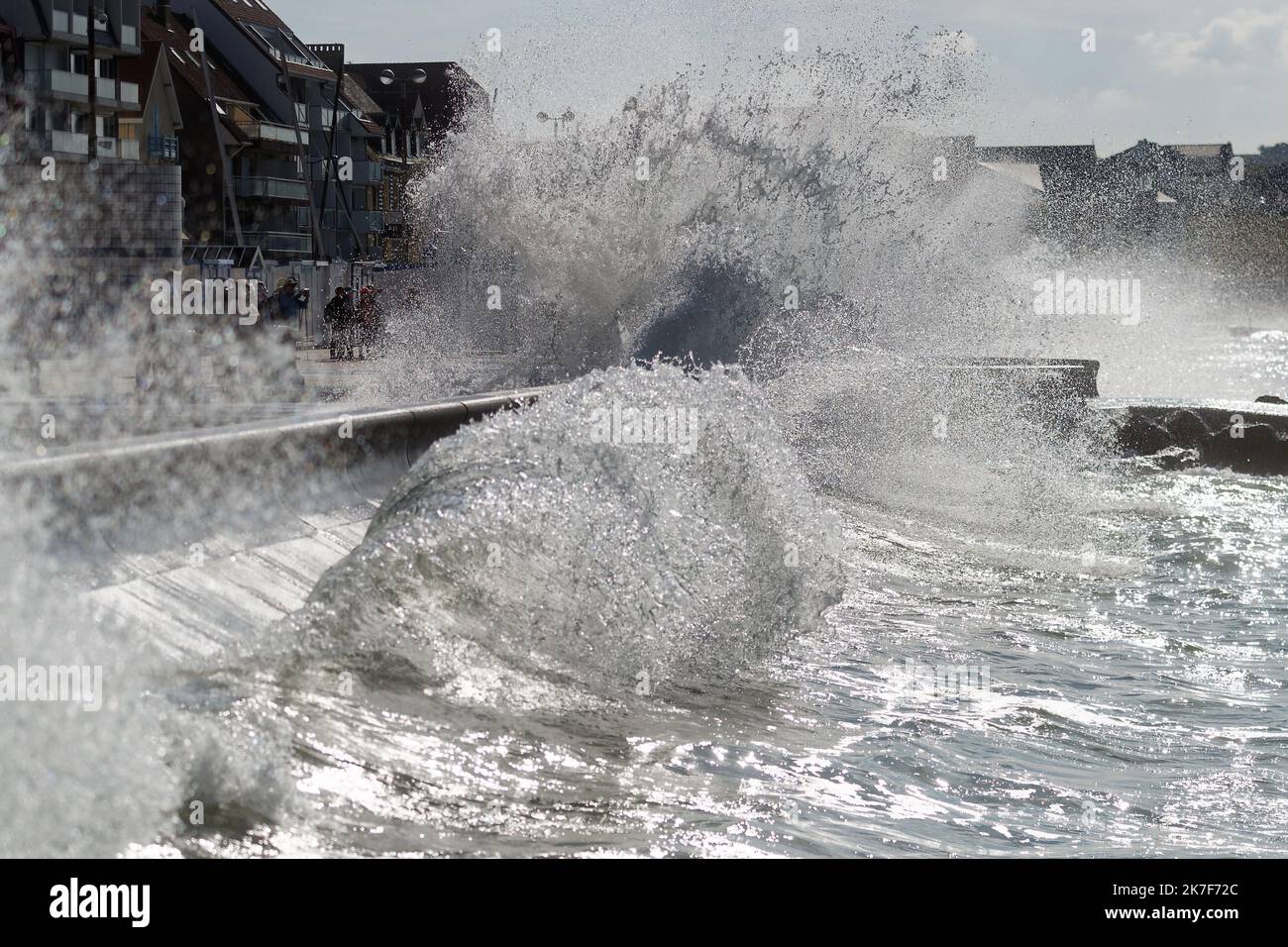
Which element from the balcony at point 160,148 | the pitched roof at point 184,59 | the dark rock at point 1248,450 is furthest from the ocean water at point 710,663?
the pitched roof at point 184,59

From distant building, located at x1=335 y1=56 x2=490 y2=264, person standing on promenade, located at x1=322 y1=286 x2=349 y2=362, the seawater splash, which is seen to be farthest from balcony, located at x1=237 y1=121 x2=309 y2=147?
the seawater splash

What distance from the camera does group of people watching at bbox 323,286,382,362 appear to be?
2517 cm

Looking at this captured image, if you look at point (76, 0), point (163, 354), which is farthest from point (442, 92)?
point (163, 354)

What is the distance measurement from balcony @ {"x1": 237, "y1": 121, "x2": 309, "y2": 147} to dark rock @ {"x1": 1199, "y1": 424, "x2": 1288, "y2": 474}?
176ft

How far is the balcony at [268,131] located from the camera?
65.4 meters

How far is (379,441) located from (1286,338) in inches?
3996

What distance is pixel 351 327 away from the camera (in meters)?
25.3

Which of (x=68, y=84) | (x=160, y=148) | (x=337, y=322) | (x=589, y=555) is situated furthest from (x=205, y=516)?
(x=160, y=148)

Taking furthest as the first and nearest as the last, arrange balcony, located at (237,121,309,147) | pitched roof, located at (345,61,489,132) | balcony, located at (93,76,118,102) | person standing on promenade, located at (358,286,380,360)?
pitched roof, located at (345,61,489,132) → balcony, located at (237,121,309,147) → balcony, located at (93,76,118,102) → person standing on promenade, located at (358,286,380,360)

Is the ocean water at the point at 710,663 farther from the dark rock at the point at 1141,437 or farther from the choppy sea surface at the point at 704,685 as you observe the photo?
the dark rock at the point at 1141,437

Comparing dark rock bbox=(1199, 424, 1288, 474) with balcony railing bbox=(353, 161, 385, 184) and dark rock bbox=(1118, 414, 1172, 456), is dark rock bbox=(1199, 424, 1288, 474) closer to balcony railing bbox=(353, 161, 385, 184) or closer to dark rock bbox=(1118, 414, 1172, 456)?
dark rock bbox=(1118, 414, 1172, 456)

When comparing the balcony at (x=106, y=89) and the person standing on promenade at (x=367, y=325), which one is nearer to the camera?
the person standing on promenade at (x=367, y=325)

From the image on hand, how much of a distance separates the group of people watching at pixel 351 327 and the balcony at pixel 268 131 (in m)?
40.8

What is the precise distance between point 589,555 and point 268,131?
212 feet
